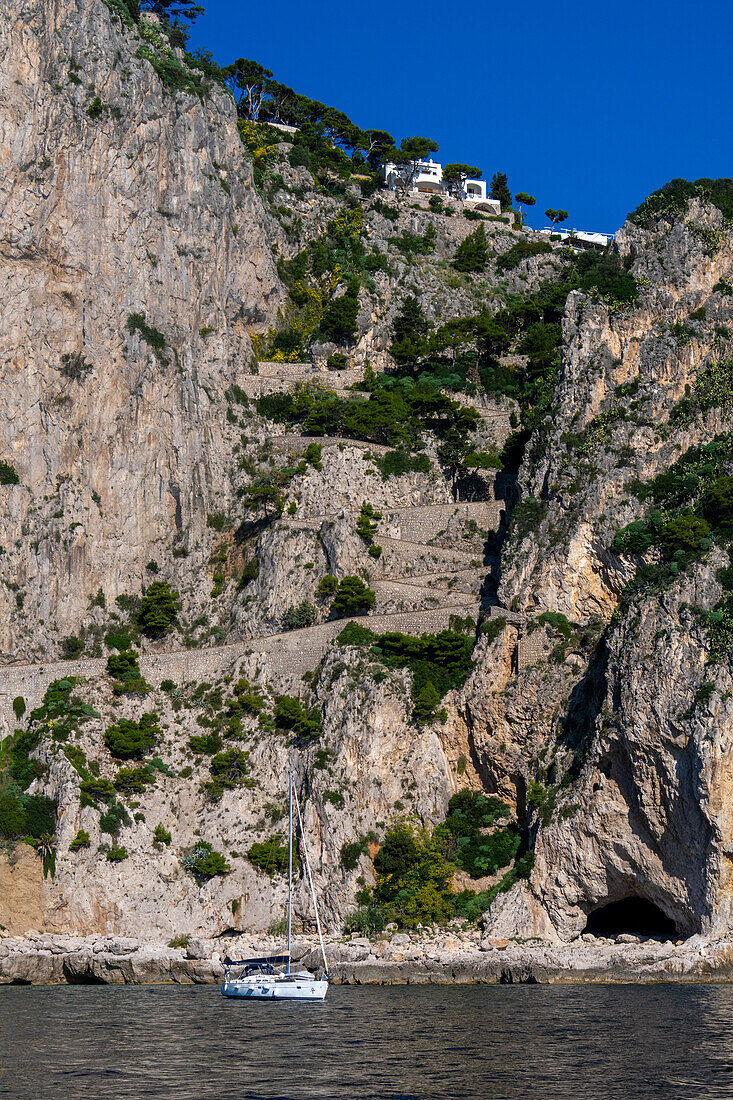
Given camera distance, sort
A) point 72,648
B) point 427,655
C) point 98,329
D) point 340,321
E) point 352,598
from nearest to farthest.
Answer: point 427,655 → point 352,598 → point 72,648 → point 98,329 → point 340,321

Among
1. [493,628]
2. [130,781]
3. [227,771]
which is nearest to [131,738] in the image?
[130,781]

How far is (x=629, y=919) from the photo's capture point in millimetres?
60469

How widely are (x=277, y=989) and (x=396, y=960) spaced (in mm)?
7069

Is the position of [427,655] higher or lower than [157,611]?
lower

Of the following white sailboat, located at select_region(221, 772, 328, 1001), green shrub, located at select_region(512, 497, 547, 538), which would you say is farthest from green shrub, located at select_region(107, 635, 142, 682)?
white sailboat, located at select_region(221, 772, 328, 1001)

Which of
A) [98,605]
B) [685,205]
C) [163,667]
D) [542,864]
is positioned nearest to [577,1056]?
[542,864]

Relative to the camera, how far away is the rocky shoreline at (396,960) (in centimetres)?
5009

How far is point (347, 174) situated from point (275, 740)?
5474 cm

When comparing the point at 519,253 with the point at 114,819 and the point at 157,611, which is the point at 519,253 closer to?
the point at 157,611

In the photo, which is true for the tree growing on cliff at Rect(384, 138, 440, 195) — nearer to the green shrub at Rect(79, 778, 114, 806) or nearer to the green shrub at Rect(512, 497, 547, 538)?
the green shrub at Rect(512, 497, 547, 538)

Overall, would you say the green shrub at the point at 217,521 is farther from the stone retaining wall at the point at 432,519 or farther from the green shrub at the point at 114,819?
the green shrub at the point at 114,819

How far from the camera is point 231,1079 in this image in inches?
1255

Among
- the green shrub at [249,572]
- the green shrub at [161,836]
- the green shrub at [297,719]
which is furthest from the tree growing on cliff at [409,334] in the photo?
the green shrub at [161,836]

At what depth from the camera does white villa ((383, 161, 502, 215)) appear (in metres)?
116
